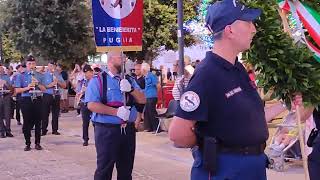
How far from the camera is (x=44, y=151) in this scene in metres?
11.9

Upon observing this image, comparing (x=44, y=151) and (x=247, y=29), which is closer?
(x=247, y=29)

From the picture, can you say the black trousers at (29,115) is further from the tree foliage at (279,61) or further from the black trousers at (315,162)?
the tree foliage at (279,61)

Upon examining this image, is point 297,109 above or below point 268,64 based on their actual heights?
below

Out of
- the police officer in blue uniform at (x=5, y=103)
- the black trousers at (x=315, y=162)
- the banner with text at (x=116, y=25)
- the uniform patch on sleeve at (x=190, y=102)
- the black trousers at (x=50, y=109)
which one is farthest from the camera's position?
the police officer in blue uniform at (x=5, y=103)

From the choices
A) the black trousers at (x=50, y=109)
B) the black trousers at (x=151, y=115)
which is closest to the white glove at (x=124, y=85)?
the black trousers at (x=151, y=115)

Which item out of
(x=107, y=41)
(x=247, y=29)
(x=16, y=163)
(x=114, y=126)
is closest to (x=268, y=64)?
(x=247, y=29)

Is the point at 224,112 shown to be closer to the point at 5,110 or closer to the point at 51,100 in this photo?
the point at 51,100

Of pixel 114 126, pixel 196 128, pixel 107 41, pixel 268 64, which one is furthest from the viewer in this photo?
pixel 107 41

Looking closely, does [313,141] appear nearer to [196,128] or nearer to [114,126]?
[196,128]

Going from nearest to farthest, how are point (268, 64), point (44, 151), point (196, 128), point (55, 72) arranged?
point (196, 128) < point (268, 64) < point (44, 151) < point (55, 72)

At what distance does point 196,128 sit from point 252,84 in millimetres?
472

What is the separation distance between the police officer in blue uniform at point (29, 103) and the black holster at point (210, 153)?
30.2 feet

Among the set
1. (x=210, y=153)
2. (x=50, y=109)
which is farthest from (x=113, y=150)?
(x=50, y=109)

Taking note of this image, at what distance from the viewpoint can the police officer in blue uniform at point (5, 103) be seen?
593 inches
